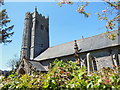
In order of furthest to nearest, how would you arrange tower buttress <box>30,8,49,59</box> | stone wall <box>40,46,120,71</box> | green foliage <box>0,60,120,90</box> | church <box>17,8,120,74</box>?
tower buttress <box>30,8,49,59</box> → church <box>17,8,120,74</box> → stone wall <box>40,46,120,71</box> → green foliage <box>0,60,120,90</box>

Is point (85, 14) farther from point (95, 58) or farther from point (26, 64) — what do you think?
point (26, 64)

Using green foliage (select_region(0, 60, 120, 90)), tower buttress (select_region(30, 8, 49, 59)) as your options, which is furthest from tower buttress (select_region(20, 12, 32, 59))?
green foliage (select_region(0, 60, 120, 90))

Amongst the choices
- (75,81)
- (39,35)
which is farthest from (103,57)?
(39,35)

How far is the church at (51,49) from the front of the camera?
1448cm

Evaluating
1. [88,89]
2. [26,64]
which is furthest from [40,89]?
[26,64]

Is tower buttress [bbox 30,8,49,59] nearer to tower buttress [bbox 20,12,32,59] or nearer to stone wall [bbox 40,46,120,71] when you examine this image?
tower buttress [bbox 20,12,32,59]

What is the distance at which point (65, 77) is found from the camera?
239 cm

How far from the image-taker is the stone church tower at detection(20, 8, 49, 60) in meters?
25.7

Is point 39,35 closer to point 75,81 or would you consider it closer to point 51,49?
point 51,49

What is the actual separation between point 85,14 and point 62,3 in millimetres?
1146

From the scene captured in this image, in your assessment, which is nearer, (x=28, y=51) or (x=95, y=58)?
(x=95, y=58)

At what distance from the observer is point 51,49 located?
79.5 ft

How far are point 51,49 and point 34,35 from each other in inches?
226

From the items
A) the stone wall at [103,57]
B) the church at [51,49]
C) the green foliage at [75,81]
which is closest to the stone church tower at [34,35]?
the church at [51,49]
